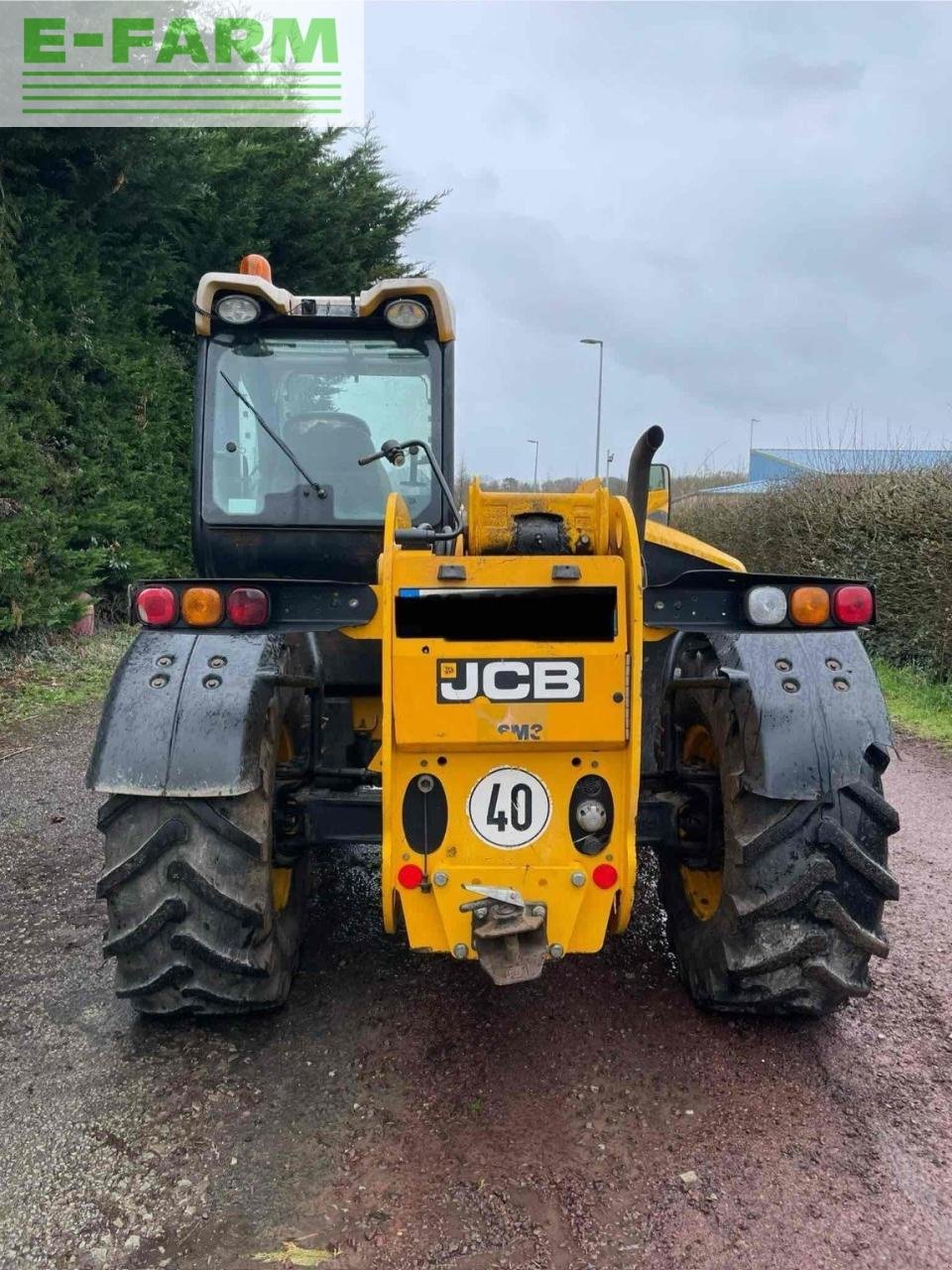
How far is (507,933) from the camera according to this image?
2299 mm

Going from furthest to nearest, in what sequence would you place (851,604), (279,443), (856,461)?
(856,461), (279,443), (851,604)

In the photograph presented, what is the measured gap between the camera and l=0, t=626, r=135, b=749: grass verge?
285 inches

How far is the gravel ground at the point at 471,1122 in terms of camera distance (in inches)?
79.7

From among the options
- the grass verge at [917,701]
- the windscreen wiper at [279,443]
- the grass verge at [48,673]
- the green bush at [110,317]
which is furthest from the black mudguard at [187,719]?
the grass verge at [917,701]

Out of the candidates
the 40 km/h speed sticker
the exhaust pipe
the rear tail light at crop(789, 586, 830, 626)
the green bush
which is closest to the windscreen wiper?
the exhaust pipe

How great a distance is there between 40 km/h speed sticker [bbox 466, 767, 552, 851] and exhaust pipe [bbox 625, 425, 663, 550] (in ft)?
2.16

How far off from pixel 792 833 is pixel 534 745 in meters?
0.76

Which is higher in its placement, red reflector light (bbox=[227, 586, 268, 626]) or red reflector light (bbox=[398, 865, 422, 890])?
red reflector light (bbox=[227, 586, 268, 626])

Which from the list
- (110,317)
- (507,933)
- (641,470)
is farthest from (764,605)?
(110,317)

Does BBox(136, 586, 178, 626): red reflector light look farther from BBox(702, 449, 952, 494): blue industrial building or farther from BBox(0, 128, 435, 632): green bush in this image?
BBox(702, 449, 952, 494): blue industrial building

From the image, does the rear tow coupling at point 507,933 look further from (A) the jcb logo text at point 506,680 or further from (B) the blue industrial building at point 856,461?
(B) the blue industrial building at point 856,461

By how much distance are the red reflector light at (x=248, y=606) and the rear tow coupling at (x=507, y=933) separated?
0.88 metres

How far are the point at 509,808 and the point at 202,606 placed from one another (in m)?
0.98

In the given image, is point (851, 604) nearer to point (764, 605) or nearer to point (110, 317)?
point (764, 605)
